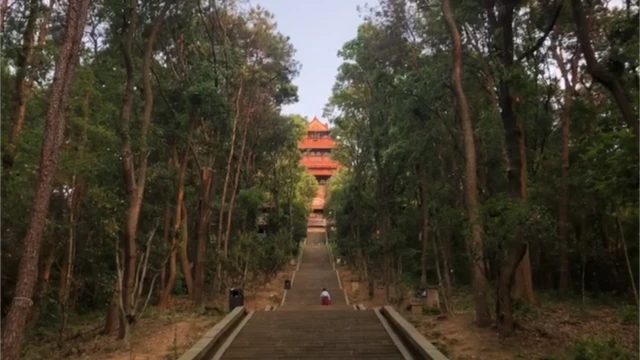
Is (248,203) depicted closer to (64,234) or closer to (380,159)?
(380,159)

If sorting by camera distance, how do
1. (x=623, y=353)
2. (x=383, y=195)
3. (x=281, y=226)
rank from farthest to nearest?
(x=281, y=226)
(x=383, y=195)
(x=623, y=353)

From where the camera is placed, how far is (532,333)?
11055 mm

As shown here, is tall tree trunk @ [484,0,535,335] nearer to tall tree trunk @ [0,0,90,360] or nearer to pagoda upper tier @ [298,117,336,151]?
tall tree trunk @ [0,0,90,360]

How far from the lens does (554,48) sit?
1550 centimetres

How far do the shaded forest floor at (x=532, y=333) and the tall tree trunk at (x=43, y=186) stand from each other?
6.03m

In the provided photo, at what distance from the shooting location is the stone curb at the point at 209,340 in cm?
806

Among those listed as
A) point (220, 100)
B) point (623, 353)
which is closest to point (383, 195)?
point (220, 100)

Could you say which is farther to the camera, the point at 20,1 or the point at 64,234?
the point at 64,234

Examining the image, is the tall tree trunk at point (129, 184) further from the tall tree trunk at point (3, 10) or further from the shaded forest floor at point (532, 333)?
the shaded forest floor at point (532, 333)

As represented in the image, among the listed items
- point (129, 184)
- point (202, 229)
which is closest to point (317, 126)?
point (202, 229)

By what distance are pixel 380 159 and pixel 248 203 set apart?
7.81 meters

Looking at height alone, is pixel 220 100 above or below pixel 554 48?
below

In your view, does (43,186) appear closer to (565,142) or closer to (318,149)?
(565,142)

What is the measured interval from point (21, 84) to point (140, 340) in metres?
5.45
